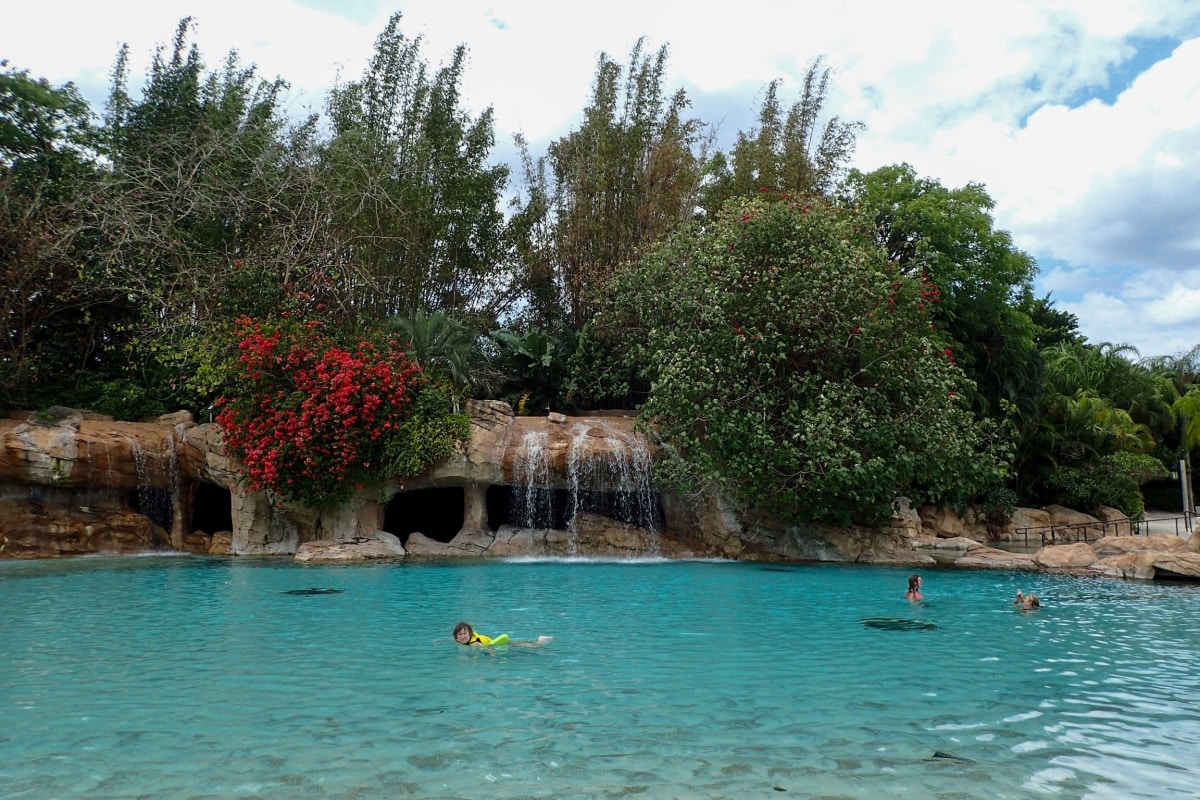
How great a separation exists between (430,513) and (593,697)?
1541 centimetres

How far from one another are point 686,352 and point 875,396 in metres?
3.70

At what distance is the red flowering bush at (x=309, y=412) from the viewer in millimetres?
16703

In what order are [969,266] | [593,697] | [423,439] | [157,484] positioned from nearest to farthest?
[593,697] < [423,439] < [157,484] < [969,266]

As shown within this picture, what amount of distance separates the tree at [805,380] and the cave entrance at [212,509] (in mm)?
11024

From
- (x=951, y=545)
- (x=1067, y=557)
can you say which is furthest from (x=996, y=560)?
(x=951, y=545)

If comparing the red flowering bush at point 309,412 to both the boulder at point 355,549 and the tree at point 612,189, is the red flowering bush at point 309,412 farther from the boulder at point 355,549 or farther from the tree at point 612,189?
the tree at point 612,189

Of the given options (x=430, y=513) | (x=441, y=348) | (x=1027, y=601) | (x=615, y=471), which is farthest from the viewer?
(x=430, y=513)

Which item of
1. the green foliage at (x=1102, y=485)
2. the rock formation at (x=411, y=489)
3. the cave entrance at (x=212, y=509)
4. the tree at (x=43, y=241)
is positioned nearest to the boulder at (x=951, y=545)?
the rock formation at (x=411, y=489)

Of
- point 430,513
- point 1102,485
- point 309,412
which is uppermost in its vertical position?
point 309,412

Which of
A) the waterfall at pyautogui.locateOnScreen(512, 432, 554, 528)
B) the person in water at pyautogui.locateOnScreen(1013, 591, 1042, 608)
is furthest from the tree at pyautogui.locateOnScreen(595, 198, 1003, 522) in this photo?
the person in water at pyautogui.locateOnScreen(1013, 591, 1042, 608)

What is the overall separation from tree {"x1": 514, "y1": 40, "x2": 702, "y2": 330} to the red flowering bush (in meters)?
7.30

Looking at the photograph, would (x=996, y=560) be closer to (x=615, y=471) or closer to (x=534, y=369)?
(x=615, y=471)

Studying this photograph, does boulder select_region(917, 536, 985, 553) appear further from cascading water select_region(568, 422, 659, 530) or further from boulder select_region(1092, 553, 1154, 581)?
cascading water select_region(568, 422, 659, 530)

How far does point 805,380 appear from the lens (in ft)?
53.0
